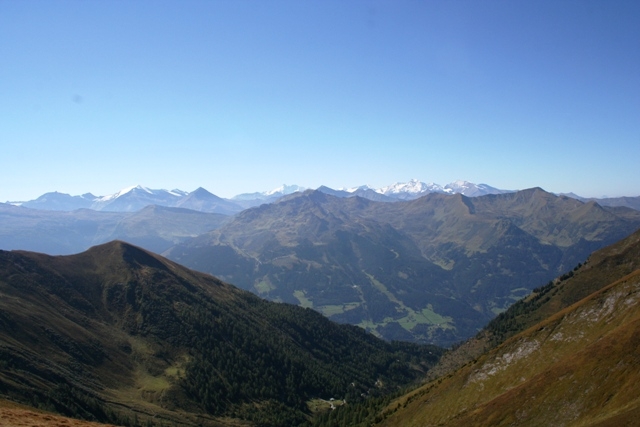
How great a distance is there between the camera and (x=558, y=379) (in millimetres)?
87000

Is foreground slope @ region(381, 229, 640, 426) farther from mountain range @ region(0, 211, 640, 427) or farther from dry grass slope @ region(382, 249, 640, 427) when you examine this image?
mountain range @ region(0, 211, 640, 427)

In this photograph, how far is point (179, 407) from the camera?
526ft

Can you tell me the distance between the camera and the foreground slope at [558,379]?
76.6 m


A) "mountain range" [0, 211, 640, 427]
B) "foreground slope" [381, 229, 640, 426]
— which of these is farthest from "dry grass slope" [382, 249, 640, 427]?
"mountain range" [0, 211, 640, 427]

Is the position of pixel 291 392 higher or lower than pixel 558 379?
lower

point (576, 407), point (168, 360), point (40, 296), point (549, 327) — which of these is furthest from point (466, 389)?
point (40, 296)

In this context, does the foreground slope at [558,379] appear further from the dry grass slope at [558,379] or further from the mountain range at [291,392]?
the mountain range at [291,392]

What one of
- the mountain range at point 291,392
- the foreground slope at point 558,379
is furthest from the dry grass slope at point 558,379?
the mountain range at point 291,392

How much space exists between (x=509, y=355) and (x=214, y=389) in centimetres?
12463

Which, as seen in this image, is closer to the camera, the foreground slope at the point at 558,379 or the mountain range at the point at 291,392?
the foreground slope at the point at 558,379

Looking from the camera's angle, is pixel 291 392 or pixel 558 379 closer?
pixel 558 379

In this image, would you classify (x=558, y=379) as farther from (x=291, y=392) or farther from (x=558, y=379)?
(x=291, y=392)

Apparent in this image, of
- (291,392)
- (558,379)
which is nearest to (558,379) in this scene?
(558,379)

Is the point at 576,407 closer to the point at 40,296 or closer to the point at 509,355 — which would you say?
the point at 509,355
